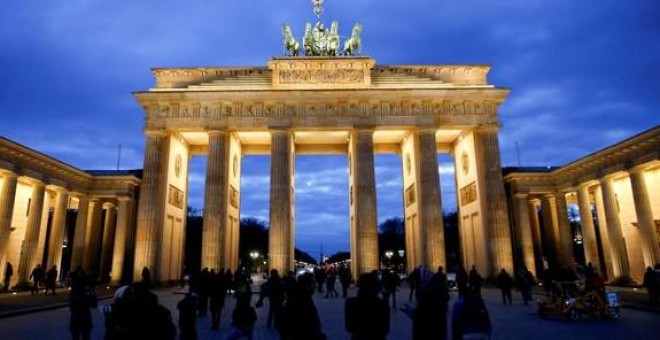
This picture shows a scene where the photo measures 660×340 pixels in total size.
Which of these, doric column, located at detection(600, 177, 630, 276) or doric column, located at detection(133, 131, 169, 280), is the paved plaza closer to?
doric column, located at detection(133, 131, 169, 280)

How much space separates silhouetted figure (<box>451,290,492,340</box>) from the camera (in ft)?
18.5

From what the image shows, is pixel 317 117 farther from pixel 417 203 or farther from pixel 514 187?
pixel 514 187

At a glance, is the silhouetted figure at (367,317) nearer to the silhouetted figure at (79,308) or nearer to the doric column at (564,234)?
the silhouetted figure at (79,308)

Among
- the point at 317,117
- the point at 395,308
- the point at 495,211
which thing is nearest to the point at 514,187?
the point at 495,211

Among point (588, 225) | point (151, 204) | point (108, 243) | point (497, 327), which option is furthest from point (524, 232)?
point (108, 243)

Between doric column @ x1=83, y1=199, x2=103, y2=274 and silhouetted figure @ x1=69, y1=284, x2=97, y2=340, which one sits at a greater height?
doric column @ x1=83, y1=199, x2=103, y2=274

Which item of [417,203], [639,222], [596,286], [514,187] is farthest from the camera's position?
[514,187]

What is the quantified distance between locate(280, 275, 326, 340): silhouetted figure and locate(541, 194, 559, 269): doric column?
37.2 m

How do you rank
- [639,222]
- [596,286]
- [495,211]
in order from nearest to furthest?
[596,286], [639,222], [495,211]

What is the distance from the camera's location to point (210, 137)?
32.7 m

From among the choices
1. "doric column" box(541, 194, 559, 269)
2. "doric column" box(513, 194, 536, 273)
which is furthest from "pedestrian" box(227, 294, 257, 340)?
"doric column" box(541, 194, 559, 269)

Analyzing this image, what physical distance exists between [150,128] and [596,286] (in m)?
29.4

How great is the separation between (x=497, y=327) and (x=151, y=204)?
25.4 metres

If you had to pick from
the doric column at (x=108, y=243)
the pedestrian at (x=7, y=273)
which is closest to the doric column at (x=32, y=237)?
the pedestrian at (x=7, y=273)
